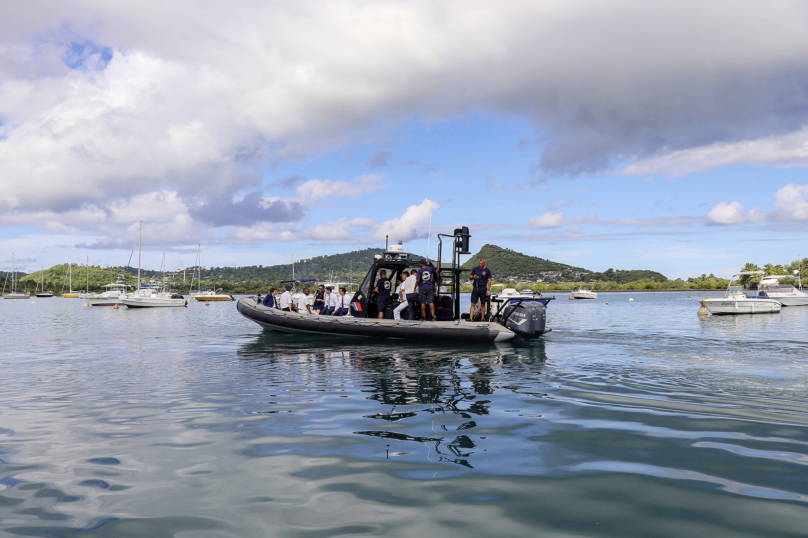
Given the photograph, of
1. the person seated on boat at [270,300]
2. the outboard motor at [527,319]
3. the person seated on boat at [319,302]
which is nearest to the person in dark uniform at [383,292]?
the person seated on boat at [319,302]

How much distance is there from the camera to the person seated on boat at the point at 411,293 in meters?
13.3

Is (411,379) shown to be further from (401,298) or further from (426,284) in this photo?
(401,298)

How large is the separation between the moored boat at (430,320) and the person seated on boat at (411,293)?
0.88 feet

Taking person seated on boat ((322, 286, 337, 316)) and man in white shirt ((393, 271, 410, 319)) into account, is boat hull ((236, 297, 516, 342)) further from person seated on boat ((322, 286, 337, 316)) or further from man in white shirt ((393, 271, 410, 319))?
person seated on boat ((322, 286, 337, 316))

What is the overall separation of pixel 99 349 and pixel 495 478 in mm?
13726

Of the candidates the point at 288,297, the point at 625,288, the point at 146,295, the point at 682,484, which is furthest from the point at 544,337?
the point at 625,288

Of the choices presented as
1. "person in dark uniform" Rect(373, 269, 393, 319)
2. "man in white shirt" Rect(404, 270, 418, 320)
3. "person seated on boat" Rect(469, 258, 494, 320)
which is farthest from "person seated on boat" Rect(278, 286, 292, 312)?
"person seated on boat" Rect(469, 258, 494, 320)

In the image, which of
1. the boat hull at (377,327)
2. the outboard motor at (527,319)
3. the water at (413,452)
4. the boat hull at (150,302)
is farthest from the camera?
the boat hull at (150,302)

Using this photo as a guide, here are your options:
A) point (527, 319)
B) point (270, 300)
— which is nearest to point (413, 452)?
point (527, 319)

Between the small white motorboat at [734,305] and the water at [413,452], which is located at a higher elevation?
the small white motorboat at [734,305]

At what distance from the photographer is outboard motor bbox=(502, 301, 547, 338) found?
12.4 meters

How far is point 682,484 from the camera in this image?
3375 mm

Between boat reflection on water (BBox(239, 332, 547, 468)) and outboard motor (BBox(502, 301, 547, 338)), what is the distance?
0.39 m

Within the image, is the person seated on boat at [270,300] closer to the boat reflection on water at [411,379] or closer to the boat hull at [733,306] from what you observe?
the boat reflection on water at [411,379]
